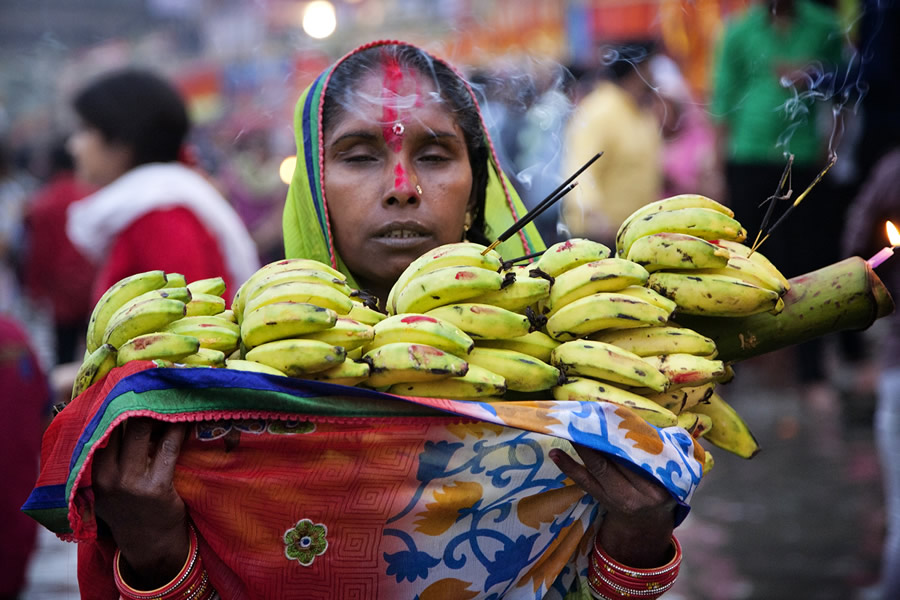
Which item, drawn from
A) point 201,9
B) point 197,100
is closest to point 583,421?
point 197,100

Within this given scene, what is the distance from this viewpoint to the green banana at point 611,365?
1672 millimetres

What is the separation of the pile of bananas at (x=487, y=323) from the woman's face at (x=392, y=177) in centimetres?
30

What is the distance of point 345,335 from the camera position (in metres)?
1.63

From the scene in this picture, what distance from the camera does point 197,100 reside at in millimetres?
23672

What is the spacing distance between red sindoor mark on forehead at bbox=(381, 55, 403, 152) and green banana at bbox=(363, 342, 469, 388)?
649 mm

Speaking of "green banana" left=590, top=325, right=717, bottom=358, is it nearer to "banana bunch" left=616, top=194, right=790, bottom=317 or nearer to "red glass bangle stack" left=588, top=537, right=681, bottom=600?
"banana bunch" left=616, top=194, right=790, bottom=317

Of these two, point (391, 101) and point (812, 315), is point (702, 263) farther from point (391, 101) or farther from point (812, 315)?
point (391, 101)

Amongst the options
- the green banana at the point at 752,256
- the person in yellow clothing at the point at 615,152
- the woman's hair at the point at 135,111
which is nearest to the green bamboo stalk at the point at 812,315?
the green banana at the point at 752,256

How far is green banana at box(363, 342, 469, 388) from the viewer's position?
62.5 inches

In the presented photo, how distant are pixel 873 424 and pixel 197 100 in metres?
20.1

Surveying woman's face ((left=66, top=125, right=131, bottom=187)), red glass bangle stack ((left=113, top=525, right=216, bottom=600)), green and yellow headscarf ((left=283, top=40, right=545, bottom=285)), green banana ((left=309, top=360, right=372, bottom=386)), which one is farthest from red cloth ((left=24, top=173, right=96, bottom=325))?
green banana ((left=309, top=360, right=372, bottom=386))

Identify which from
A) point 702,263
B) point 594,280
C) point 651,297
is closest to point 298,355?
point 594,280

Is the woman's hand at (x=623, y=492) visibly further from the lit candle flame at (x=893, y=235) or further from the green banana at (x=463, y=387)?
the lit candle flame at (x=893, y=235)

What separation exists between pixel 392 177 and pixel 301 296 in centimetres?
52
